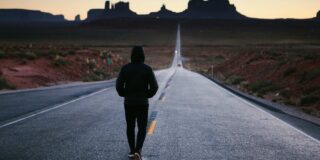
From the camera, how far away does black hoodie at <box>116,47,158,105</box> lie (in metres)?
6.84

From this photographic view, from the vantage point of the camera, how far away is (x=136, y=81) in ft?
22.6

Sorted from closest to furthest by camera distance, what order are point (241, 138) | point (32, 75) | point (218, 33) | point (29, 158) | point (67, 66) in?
point (29, 158) < point (241, 138) < point (32, 75) < point (67, 66) < point (218, 33)

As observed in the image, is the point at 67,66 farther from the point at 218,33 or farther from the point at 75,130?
the point at 218,33

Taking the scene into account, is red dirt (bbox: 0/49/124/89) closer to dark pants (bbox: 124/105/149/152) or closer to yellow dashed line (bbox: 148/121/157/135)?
yellow dashed line (bbox: 148/121/157/135)

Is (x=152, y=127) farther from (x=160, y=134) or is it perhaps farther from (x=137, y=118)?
(x=137, y=118)

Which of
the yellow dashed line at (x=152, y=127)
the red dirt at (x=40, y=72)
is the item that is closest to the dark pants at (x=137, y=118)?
the yellow dashed line at (x=152, y=127)

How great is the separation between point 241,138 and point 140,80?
141 inches

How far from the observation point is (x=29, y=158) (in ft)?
24.3

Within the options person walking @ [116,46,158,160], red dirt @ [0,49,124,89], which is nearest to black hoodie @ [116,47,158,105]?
person walking @ [116,46,158,160]

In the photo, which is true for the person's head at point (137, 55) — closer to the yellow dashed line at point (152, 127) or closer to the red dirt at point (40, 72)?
the yellow dashed line at point (152, 127)

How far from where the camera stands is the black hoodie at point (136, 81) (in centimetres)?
684

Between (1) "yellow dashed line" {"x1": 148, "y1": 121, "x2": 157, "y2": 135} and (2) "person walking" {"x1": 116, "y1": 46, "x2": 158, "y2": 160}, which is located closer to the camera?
(2) "person walking" {"x1": 116, "y1": 46, "x2": 158, "y2": 160}

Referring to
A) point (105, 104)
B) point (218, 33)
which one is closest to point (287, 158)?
point (105, 104)

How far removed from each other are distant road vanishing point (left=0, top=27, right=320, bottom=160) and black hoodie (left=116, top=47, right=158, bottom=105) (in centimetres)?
120
